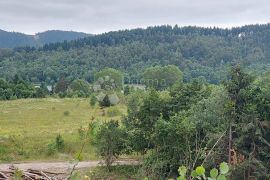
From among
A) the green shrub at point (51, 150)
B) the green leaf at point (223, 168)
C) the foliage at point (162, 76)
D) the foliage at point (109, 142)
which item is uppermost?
the green leaf at point (223, 168)

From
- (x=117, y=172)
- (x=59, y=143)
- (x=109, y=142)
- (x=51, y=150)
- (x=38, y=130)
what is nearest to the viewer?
(x=117, y=172)

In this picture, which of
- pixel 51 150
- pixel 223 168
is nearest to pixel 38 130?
pixel 51 150

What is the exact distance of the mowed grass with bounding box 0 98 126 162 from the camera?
31.6 metres

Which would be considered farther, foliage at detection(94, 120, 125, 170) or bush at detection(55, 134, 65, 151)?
bush at detection(55, 134, 65, 151)

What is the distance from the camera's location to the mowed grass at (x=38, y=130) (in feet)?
104

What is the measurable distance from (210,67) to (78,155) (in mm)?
175811

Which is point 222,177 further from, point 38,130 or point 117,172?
point 38,130

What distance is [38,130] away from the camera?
122 ft

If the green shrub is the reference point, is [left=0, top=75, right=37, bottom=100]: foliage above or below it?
below

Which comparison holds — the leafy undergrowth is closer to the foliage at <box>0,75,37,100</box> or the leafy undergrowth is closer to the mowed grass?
the mowed grass

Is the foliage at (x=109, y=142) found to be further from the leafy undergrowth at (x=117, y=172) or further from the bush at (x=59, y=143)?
the bush at (x=59, y=143)

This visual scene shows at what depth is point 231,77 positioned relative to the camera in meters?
25.3

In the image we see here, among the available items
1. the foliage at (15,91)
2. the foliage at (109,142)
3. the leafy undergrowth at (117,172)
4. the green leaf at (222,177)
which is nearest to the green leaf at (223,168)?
the green leaf at (222,177)

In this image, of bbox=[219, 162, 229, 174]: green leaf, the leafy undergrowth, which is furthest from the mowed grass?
bbox=[219, 162, 229, 174]: green leaf
